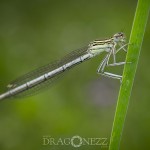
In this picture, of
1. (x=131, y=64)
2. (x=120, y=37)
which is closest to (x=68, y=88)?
(x=120, y=37)

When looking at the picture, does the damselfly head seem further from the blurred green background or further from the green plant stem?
the blurred green background

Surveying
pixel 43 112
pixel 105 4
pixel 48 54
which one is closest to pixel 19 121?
pixel 43 112

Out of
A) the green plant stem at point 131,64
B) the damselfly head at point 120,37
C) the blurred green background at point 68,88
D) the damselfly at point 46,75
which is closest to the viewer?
the green plant stem at point 131,64

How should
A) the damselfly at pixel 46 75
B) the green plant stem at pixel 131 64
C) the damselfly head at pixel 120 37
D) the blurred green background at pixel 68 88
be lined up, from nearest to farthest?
the green plant stem at pixel 131 64
the damselfly head at pixel 120 37
the damselfly at pixel 46 75
the blurred green background at pixel 68 88

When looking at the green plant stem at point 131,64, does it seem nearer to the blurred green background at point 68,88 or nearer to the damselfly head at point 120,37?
the damselfly head at point 120,37

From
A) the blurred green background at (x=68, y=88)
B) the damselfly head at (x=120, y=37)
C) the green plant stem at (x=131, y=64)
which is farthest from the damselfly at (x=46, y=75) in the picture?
the green plant stem at (x=131, y=64)
